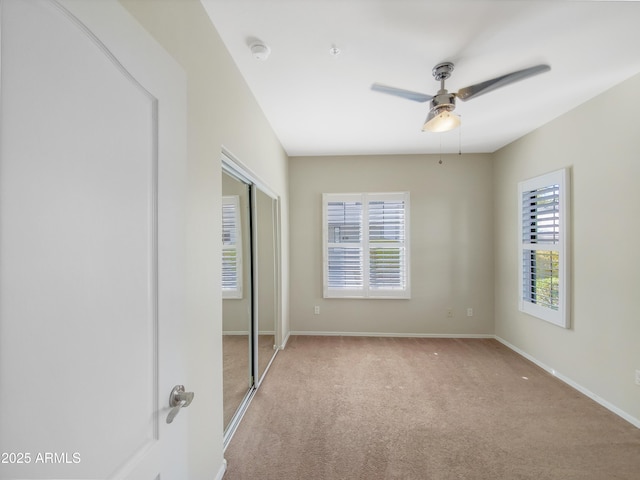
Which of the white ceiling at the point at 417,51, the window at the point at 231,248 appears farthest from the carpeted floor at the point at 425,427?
the white ceiling at the point at 417,51

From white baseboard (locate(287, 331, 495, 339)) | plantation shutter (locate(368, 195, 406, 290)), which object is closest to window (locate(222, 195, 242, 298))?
white baseboard (locate(287, 331, 495, 339))

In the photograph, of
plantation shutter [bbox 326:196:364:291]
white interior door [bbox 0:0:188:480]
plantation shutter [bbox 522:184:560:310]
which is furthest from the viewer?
plantation shutter [bbox 326:196:364:291]

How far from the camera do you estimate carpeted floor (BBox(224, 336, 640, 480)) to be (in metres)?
1.80

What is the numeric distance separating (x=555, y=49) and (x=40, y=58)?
2.69 metres

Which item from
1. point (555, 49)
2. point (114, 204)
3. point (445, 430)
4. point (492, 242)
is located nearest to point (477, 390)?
point (445, 430)

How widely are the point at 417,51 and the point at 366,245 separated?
272cm

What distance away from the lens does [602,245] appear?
8.25 feet

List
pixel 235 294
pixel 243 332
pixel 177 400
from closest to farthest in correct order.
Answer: pixel 177 400, pixel 235 294, pixel 243 332

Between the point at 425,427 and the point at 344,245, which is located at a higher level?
the point at 344,245

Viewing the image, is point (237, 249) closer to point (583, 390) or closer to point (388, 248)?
point (388, 248)

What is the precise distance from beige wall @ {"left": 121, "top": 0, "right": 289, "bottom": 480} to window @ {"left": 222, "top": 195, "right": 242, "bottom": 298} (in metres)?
0.32

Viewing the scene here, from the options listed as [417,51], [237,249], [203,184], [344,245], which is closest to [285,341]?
[344,245]

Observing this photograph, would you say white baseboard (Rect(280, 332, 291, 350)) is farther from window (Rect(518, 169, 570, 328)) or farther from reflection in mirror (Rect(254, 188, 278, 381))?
window (Rect(518, 169, 570, 328))

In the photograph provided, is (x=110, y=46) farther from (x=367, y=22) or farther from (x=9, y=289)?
(x=367, y=22)
